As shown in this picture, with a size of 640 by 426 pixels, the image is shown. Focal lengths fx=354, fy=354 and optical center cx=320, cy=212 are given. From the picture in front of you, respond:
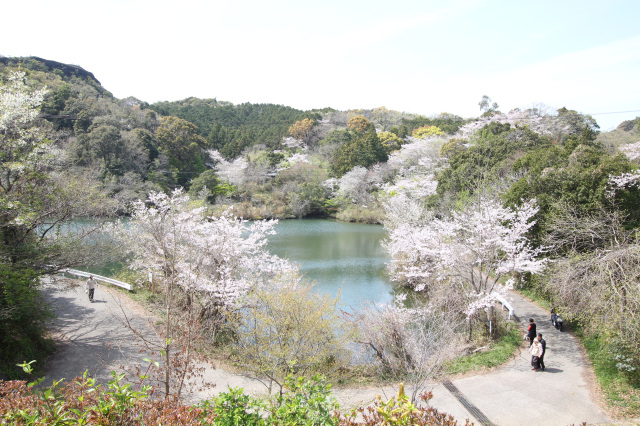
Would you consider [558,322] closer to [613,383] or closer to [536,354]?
[536,354]

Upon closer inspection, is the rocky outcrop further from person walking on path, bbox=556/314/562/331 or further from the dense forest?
person walking on path, bbox=556/314/562/331

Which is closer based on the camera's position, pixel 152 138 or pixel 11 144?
pixel 11 144

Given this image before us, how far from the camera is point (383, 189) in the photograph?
35906 millimetres

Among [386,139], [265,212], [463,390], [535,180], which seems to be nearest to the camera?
[463,390]

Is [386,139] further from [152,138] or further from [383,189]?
[152,138]

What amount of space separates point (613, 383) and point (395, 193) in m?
25.8

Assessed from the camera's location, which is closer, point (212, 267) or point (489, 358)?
point (489, 358)

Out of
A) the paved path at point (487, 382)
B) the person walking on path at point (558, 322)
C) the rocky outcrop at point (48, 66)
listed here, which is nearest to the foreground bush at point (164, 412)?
the paved path at point (487, 382)

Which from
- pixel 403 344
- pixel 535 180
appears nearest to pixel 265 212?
pixel 535 180

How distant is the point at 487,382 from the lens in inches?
308

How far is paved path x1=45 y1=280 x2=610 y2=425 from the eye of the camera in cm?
661

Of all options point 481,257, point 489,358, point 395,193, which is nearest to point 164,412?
point 489,358

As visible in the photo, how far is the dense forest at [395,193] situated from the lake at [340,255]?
1929 millimetres

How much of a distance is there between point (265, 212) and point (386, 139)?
1972cm
